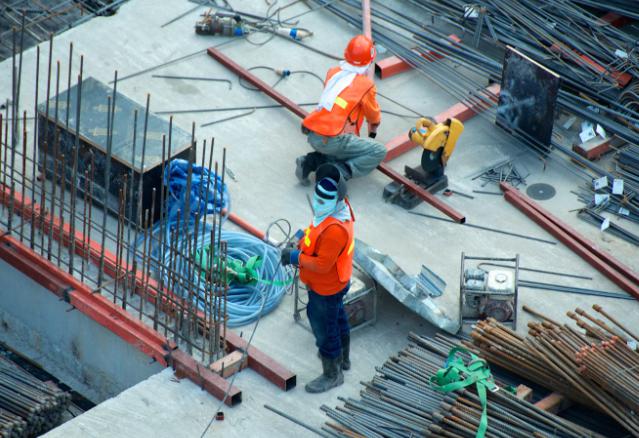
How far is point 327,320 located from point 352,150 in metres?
3.25

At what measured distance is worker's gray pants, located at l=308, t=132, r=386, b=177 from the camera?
16.0 m

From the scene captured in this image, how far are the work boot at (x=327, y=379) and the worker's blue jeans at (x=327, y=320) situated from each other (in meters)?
0.12

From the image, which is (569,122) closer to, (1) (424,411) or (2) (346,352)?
(2) (346,352)

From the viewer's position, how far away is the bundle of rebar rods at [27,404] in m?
13.8

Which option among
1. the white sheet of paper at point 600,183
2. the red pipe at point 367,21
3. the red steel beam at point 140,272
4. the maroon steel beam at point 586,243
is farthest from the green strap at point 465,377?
the red pipe at point 367,21

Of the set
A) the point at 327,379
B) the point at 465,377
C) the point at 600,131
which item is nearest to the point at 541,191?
the point at 600,131

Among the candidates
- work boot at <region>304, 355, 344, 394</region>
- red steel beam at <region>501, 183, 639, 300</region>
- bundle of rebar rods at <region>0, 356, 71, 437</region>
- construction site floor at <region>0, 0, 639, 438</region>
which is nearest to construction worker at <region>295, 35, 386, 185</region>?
construction site floor at <region>0, 0, 639, 438</region>

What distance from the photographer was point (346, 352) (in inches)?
548

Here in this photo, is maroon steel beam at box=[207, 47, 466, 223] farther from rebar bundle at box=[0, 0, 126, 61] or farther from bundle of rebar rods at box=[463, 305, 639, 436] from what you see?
bundle of rebar rods at box=[463, 305, 639, 436]

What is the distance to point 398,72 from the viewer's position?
18.5 metres

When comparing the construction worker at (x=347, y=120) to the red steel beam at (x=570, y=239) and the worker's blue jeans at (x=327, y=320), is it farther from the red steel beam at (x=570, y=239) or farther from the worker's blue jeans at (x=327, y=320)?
the worker's blue jeans at (x=327, y=320)

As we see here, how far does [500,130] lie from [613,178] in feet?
5.28

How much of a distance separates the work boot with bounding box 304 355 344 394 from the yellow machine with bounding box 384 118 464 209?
10.1 feet

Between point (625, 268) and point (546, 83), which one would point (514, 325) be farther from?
point (546, 83)
